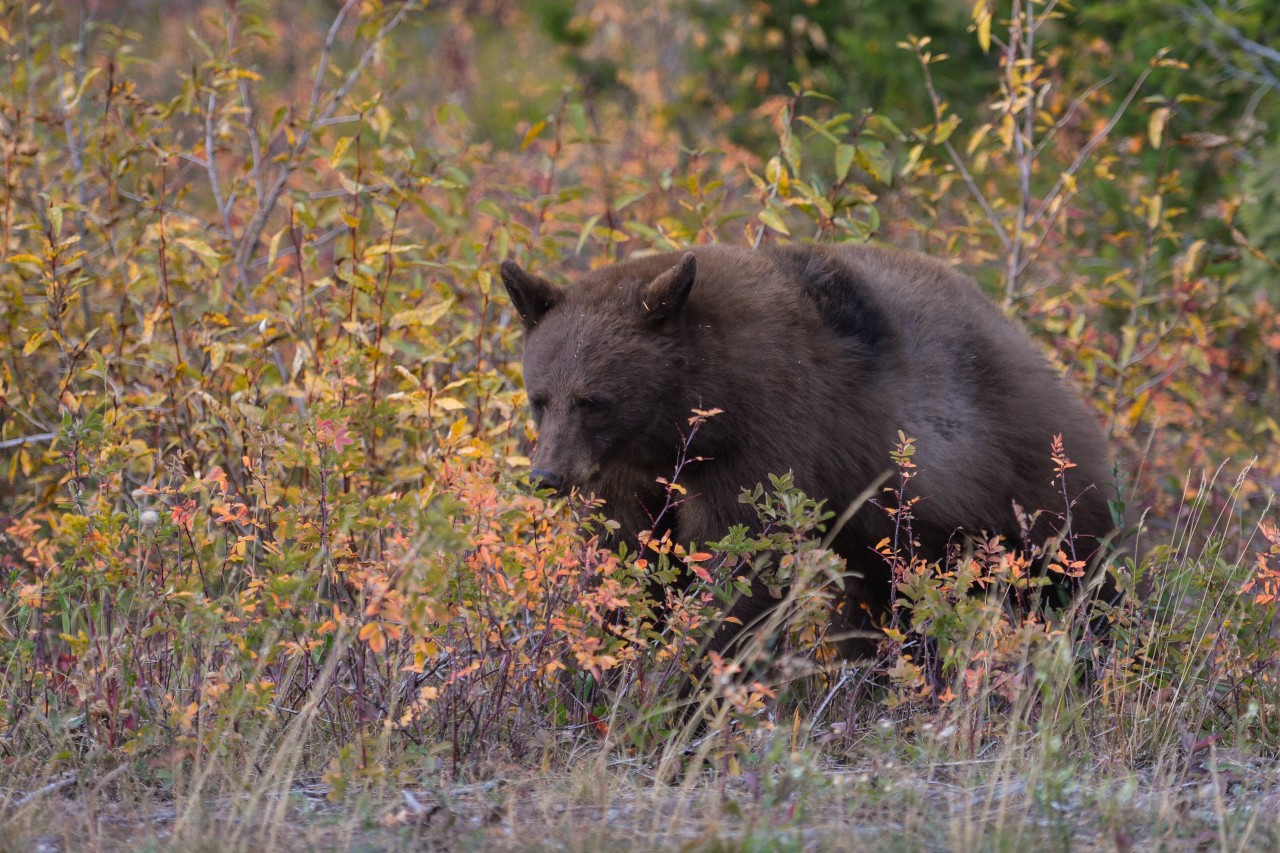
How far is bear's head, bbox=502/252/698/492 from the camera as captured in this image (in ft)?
14.5

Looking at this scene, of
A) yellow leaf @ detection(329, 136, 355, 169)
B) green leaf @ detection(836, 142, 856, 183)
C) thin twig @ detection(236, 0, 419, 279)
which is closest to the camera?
yellow leaf @ detection(329, 136, 355, 169)

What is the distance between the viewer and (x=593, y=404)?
4.50 m

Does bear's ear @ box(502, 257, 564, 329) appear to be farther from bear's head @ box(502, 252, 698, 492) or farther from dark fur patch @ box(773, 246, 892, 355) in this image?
dark fur patch @ box(773, 246, 892, 355)

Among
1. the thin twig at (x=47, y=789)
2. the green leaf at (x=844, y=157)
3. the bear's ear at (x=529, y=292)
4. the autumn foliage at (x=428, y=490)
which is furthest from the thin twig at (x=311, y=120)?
the thin twig at (x=47, y=789)

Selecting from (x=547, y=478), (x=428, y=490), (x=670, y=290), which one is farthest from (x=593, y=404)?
(x=428, y=490)

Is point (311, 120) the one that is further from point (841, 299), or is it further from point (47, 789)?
point (47, 789)

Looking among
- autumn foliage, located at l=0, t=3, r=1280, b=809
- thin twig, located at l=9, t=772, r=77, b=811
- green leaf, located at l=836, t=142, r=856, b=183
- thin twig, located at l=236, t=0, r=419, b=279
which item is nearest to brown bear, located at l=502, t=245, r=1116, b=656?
autumn foliage, located at l=0, t=3, r=1280, b=809

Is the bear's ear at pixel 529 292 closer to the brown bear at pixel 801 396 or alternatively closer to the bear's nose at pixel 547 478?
the brown bear at pixel 801 396

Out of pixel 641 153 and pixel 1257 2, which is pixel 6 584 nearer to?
pixel 1257 2

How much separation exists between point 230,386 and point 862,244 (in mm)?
2572

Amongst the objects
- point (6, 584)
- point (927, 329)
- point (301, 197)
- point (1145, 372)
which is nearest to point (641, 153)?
point (1145, 372)

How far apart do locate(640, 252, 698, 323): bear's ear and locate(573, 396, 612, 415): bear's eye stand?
0.30 meters

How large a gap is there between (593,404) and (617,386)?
0.10 meters

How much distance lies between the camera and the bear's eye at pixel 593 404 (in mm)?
4488
